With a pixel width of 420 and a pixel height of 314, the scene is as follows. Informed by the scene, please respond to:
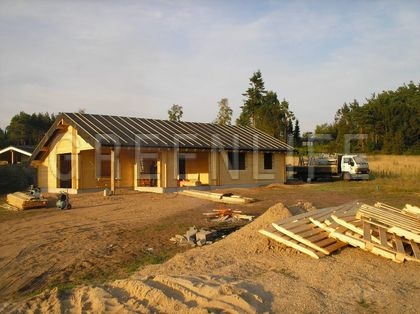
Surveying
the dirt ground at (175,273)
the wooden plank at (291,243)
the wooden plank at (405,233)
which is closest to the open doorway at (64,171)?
the dirt ground at (175,273)

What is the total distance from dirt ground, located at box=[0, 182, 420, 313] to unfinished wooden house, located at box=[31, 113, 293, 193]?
8213 mm

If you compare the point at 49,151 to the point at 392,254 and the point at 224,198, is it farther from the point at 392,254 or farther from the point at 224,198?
the point at 392,254

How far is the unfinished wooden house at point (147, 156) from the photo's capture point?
21219mm

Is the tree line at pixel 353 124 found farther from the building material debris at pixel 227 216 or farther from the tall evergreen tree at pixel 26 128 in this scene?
the building material debris at pixel 227 216

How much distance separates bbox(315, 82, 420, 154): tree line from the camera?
2256 inches

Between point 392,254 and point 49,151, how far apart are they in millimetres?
20916

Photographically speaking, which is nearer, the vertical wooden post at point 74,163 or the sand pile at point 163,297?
the sand pile at point 163,297

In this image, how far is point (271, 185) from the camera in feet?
83.8

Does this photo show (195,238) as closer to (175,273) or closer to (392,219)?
(175,273)

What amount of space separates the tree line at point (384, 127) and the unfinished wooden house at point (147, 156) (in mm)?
32784

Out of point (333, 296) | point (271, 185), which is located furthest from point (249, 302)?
point (271, 185)

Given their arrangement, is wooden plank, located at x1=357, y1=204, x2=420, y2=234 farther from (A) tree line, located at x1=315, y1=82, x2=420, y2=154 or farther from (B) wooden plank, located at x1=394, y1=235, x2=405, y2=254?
(A) tree line, located at x1=315, y1=82, x2=420, y2=154

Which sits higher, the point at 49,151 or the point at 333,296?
the point at 49,151

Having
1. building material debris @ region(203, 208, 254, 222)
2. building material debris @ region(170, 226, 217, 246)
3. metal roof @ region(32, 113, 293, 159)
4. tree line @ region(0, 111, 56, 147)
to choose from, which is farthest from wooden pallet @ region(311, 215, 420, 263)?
tree line @ region(0, 111, 56, 147)
